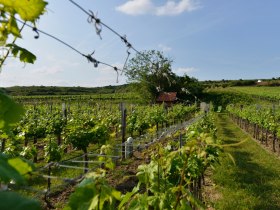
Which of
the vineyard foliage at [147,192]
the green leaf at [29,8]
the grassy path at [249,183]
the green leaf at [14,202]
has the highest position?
the green leaf at [29,8]

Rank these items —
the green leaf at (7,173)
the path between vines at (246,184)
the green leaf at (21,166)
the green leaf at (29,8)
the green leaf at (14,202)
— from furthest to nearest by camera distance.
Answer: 1. the path between vines at (246,184)
2. the green leaf at (29,8)
3. the green leaf at (21,166)
4. the green leaf at (7,173)
5. the green leaf at (14,202)

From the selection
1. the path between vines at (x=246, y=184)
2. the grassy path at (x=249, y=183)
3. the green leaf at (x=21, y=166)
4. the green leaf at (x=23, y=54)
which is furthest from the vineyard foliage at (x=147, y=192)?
the grassy path at (x=249, y=183)

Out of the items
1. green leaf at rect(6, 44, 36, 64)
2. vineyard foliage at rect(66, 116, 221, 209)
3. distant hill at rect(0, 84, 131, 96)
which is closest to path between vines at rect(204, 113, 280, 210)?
vineyard foliage at rect(66, 116, 221, 209)

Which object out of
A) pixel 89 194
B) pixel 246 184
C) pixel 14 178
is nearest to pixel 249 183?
pixel 246 184

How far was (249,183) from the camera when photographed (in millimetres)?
9383

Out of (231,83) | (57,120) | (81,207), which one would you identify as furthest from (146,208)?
(231,83)

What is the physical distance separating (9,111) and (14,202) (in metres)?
0.39

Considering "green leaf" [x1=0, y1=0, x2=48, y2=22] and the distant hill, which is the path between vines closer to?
"green leaf" [x1=0, y1=0, x2=48, y2=22]

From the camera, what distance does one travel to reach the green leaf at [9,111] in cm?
91

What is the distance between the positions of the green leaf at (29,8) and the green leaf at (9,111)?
0.27m

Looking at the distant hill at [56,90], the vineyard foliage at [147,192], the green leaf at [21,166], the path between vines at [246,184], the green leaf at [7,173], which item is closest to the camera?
the green leaf at [7,173]

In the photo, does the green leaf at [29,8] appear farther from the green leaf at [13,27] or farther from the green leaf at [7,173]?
the green leaf at [7,173]

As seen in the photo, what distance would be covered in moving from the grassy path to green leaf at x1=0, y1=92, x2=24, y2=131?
22.0 ft

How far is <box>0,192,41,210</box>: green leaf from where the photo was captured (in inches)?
23.2
